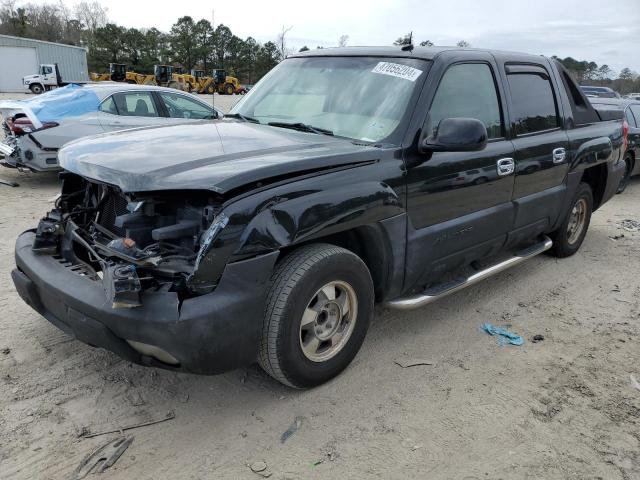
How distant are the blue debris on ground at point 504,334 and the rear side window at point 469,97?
143cm

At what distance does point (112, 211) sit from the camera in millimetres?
3217

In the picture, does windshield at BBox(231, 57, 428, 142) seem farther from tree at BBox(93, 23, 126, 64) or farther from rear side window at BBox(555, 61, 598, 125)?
tree at BBox(93, 23, 126, 64)

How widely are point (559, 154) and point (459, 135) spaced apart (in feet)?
6.44

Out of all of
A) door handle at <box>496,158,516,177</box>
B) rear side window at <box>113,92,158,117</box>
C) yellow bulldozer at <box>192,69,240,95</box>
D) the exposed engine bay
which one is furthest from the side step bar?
yellow bulldozer at <box>192,69,240,95</box>

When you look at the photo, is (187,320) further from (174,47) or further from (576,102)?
(174,47)

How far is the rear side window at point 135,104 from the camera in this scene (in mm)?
8578

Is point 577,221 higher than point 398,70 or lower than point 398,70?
lower

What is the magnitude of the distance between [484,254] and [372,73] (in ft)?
5.28

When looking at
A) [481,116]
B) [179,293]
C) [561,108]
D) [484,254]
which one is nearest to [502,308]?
[484,254]

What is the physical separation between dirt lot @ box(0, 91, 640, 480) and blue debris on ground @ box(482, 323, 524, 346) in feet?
0.25

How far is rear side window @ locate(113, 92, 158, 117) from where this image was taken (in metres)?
8.58

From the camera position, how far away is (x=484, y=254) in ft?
13.5

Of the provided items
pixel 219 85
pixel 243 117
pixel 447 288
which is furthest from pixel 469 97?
pixel 219 85

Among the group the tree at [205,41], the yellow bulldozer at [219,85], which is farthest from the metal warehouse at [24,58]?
the tree at [205,41]
